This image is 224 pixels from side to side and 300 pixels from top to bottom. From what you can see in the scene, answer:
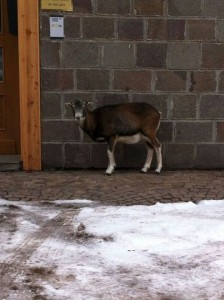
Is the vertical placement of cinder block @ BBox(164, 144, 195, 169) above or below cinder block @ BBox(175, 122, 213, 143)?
below

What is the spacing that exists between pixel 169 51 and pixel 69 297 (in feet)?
14.3

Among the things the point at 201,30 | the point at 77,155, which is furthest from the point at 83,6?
the point at 77,155

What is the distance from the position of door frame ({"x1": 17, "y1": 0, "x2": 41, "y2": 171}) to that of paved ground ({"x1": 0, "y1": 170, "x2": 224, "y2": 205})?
324 millimetres

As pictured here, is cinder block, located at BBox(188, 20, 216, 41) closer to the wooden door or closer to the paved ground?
the paved ground

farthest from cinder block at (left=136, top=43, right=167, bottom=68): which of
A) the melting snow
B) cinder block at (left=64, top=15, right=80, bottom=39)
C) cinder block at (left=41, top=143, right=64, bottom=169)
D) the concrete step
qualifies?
the melting snow

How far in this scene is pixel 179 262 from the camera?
378cm

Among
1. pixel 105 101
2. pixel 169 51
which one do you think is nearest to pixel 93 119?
pixel 105 101

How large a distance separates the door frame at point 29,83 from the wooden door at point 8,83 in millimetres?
566

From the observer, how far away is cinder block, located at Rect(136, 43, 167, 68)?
6.72 meters

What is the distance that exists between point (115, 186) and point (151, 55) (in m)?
1.91

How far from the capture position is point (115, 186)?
20.1ft

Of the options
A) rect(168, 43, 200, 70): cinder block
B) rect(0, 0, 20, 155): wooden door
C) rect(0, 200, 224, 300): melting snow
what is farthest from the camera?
rect(0, 0, 20, 155): wooden door

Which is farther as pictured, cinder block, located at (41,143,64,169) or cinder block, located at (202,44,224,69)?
cinder block, located at (41,143,64,169)

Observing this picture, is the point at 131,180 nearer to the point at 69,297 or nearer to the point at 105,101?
the point at 105,101
